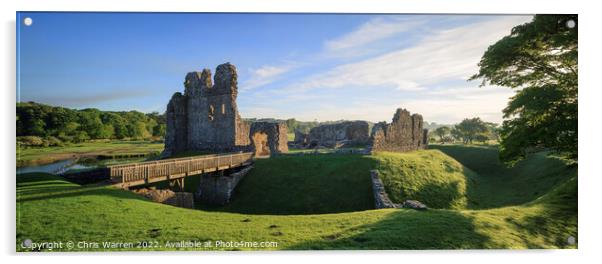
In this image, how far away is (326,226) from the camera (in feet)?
38.1

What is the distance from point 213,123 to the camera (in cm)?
3472

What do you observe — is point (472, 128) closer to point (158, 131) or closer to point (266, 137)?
point (266, 137)

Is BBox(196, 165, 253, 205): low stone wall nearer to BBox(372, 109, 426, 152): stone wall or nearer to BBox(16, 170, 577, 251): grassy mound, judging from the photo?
BBox(16, 170, 577, 251): grassy mound

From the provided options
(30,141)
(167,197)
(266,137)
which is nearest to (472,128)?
(266,137)

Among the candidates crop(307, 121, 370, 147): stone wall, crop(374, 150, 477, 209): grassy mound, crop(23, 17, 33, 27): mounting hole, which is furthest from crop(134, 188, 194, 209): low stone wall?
crop(307, 121, 370, 147): stone wall

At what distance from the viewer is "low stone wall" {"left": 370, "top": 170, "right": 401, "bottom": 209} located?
17.7 metres

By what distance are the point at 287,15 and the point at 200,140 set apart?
26617 mm

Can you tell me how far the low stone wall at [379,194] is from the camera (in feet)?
58.1

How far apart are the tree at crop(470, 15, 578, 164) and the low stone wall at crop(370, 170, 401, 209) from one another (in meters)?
6.43

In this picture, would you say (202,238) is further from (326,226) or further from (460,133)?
(460,133)

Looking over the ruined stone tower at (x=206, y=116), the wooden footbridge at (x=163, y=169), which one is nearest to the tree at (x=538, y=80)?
the wooden footbridge at (x=163, y=169)

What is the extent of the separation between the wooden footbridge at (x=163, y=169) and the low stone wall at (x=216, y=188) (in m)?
0.95
